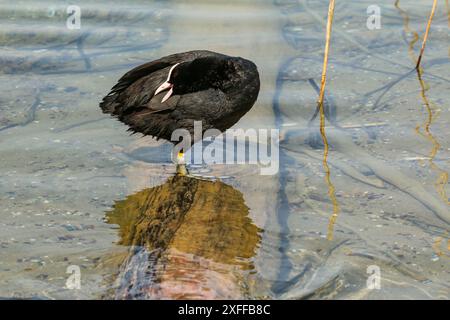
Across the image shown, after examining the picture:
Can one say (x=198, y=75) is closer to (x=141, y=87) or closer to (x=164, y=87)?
(x=164, y=87)

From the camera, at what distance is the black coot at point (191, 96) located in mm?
5059

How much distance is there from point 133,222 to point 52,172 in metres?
1.14

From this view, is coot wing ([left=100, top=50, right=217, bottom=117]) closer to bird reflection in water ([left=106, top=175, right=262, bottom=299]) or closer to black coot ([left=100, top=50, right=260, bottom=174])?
black coot ([left=100, top=50, right=260, bottom=174])

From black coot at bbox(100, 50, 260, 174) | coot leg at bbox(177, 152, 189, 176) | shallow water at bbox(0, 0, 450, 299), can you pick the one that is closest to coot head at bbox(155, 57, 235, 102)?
black coot at bbox(100, 50, 260, 174)

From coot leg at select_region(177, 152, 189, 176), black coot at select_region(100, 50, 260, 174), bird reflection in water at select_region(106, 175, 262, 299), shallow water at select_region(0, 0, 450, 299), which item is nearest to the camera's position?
bird reflection in water at select_region(106, 175, 262, 299)

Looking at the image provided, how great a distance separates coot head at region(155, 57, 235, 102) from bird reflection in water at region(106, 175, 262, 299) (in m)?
0.59

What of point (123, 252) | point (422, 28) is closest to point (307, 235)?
point (123, 252)

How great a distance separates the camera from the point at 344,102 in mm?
6609

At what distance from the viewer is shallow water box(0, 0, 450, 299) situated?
13.6ft

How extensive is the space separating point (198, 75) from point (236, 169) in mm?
743

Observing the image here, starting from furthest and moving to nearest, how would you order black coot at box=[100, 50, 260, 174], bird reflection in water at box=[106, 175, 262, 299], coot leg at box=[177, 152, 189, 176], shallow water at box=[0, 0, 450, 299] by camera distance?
coot leg at box=[177, 152, 189, 176] < black coot at box=[100, 50, 260, 174] < shallow water at box=[0, 0, 450, 299] < bird reflection in water at box=[106, 175, 262, 299]

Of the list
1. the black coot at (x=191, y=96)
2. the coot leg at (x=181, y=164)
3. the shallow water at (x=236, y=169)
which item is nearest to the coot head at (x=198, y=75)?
the black coot at (x=191, y=96)

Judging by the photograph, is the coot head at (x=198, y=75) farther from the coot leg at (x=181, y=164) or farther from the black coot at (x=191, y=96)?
the coot leg at (x=181, y=164)

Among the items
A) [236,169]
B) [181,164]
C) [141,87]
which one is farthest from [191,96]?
[236,169]
